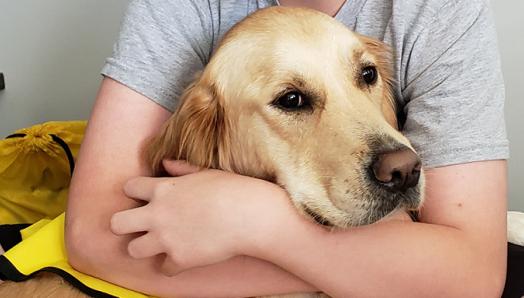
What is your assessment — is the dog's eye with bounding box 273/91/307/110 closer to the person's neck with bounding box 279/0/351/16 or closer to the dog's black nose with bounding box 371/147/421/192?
the dog's black nose with bounding box 371/147/421/192

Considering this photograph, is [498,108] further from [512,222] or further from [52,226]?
[52,226]

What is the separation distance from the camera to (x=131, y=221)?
3.02 feet

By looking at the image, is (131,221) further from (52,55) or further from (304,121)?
(52,55)

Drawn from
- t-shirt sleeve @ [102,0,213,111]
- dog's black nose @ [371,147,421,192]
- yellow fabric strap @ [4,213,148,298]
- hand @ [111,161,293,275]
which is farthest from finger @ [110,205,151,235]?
dog's black nose @ [371,147,421,192]

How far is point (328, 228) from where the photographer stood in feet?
2.88

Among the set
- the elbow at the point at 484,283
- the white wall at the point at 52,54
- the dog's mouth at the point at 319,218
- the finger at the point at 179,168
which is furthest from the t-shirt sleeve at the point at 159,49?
the white wall at the point at 52,54

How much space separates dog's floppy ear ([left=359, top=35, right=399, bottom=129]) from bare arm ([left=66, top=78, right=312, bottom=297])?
1.08 feet

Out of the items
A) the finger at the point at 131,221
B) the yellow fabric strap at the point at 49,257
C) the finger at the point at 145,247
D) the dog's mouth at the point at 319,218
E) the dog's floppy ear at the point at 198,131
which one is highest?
the dog's floppy ear at the point at 198,131

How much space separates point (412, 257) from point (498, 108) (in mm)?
299

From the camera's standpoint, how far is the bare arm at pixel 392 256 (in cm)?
87

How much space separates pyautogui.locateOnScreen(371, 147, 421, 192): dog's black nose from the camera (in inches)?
31.2

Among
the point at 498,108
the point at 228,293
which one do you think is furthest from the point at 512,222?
the point at 228,293

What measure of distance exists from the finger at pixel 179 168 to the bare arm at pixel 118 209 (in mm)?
Answer: 68

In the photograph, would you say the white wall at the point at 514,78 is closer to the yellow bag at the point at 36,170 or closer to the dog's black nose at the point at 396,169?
the dog's black nose at the point at 396,169
